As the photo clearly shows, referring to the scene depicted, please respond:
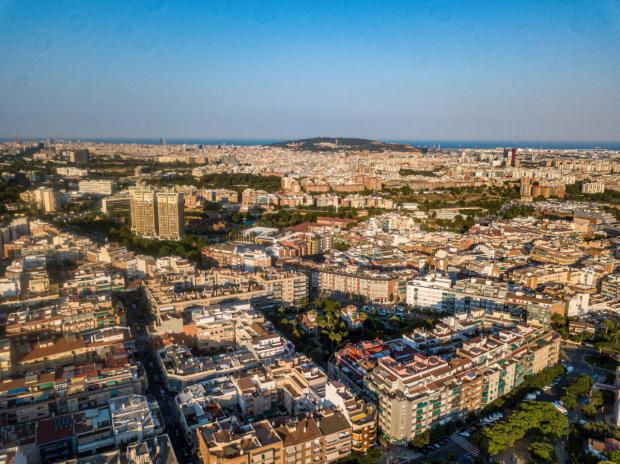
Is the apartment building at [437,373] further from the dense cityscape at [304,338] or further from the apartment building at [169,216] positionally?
the apartment building at [169,216]

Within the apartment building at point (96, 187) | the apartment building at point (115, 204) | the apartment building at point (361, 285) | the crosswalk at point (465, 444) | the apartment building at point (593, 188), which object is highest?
the apartment building at point (593, 188)

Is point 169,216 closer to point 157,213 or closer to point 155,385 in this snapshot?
point 157,213

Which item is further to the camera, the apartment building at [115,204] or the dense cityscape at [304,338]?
the apartment building at [115,204]

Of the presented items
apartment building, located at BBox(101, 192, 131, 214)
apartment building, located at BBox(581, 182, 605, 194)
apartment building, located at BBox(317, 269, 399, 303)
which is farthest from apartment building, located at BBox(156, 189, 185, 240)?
apartment building, located at BBox(581, 182, 605, 194)

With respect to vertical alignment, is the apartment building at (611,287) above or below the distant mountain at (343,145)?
below

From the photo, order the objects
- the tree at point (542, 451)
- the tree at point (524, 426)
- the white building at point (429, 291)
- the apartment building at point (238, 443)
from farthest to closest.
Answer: the white building at point (429, 291), the tree at point (524, 426), the tree at point (542, 451), the apartment building at point (238, 443)

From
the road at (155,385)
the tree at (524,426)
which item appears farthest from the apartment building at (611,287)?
the road at (155,385)

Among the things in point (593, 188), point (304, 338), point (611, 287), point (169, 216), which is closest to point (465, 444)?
point (304, 338)
